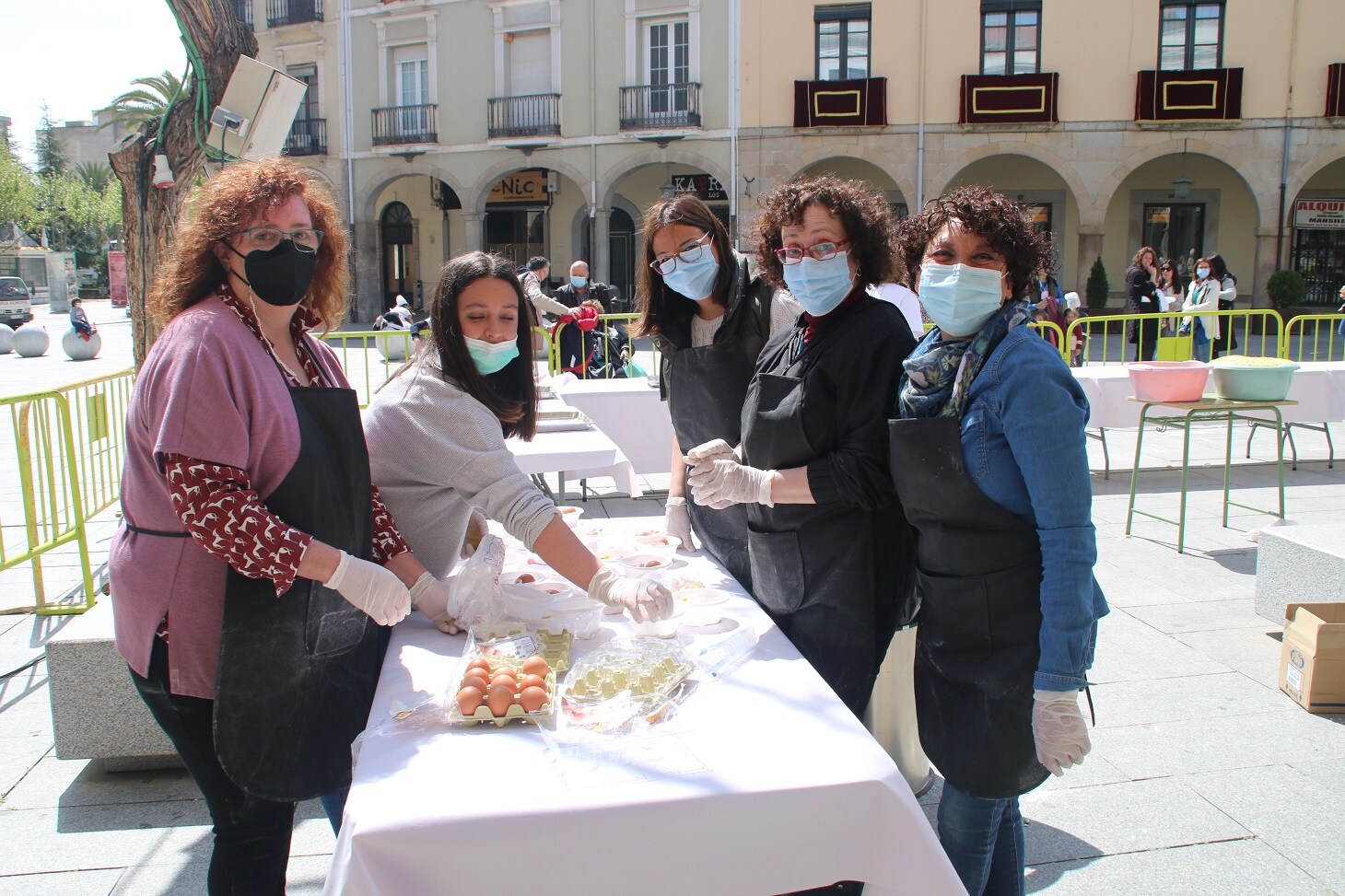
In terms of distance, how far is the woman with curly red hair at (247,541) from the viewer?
1838 mm

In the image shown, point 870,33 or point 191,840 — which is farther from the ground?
point 870,33

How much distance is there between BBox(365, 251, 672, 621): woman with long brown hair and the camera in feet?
7.36

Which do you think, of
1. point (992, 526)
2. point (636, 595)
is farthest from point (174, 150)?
point (992, 526)

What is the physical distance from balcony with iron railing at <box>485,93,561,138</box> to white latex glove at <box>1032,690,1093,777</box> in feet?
74.6

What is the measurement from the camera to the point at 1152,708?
3.74m

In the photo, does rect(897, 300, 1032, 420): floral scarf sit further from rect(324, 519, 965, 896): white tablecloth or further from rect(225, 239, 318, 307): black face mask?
rect(225, 239, 318, 307): black face mask

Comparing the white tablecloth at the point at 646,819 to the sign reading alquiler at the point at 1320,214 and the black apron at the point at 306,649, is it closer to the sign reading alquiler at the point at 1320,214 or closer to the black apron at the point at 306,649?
the black apron at the point at 306,649

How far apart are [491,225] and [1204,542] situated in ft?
76.3

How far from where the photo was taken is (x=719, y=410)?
2.88m

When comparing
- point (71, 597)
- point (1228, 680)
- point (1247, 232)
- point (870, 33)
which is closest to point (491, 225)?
point (870, 33)

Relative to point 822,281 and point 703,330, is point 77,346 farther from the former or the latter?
point 822,281

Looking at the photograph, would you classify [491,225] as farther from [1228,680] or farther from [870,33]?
[1228,680]

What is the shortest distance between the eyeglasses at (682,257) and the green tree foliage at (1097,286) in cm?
2028

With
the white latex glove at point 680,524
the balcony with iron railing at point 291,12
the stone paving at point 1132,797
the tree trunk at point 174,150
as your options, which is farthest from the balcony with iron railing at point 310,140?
the white latex glove at point 680,524
